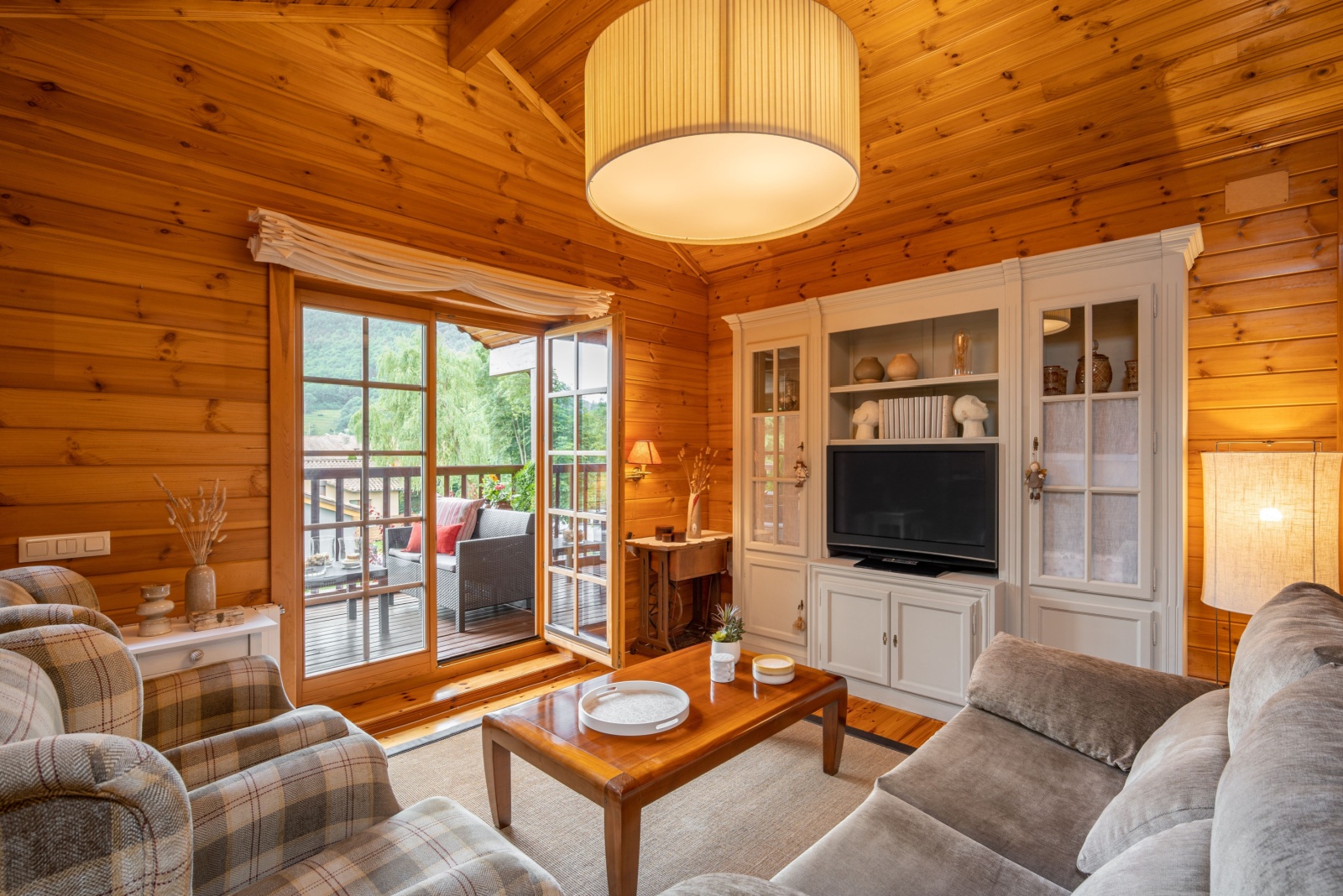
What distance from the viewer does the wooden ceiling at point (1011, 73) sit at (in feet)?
7.95

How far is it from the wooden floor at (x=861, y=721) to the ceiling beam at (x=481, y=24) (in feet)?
9.65

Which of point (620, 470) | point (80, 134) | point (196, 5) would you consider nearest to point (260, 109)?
point (196, 5)

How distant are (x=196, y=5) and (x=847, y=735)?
4.02 m

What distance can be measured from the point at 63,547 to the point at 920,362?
12.6 feet

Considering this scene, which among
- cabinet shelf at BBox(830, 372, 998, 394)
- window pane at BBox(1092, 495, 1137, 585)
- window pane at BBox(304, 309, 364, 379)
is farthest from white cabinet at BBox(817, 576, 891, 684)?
window pane at BBox(304, 309, 364, 379)

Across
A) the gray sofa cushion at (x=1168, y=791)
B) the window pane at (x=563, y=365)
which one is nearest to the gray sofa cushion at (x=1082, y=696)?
the gray sofa cushion at (x=1168, y=791)

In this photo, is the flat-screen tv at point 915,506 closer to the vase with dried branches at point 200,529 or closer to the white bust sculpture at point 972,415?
the white bust sculpture at point 972,415

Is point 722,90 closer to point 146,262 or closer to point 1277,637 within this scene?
point 1277,637

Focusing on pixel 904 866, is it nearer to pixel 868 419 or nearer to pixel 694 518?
pixel 868 419

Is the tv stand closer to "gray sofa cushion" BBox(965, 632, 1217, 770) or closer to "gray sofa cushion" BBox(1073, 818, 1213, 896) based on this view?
"gray sofa cushion" BBox(965, 632, 1217, 770)

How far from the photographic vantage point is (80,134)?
238cm

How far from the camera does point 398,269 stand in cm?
310

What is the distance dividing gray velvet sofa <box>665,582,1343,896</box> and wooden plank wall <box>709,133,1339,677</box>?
1.45m

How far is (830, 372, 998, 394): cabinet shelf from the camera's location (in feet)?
10.4
